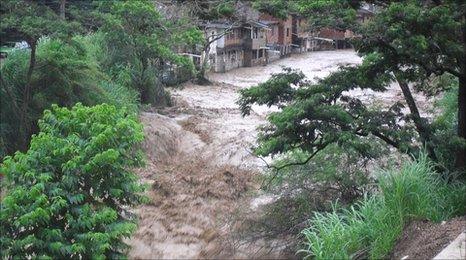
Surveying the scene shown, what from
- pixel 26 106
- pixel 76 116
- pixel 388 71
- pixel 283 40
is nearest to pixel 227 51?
pixel 283 40

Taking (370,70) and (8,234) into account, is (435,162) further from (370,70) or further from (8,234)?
(8,234)

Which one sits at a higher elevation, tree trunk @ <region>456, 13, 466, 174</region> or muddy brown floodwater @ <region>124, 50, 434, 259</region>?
tree trunk @ <region>456, 13, 466, 174</region>

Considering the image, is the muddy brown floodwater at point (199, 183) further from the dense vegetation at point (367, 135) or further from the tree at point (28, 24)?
the tree at point (28, 24)

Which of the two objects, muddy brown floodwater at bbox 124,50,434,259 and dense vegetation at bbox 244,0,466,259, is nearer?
dense vegetation at bbox 244,0,466,259

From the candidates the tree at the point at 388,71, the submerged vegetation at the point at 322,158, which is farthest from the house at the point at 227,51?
the tree at the point at 388,71

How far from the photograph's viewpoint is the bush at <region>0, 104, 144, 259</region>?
7543 millimetres

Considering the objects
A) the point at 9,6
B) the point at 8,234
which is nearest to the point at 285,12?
the point at 8,234

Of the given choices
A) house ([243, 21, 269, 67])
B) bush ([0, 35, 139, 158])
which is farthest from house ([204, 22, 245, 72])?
bush ([0, 35, 139, 158])

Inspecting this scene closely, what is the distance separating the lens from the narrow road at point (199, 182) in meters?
12.1

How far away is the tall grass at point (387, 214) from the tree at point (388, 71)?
1.01 meters

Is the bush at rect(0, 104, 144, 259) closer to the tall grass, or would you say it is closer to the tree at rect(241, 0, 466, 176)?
the tall grass

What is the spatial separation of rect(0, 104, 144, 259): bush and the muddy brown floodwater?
3.04 m

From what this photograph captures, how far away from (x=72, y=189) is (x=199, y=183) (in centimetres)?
950

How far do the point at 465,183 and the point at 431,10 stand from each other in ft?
7.90
